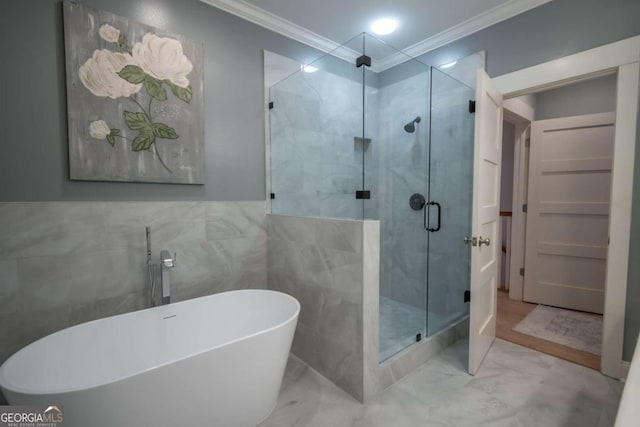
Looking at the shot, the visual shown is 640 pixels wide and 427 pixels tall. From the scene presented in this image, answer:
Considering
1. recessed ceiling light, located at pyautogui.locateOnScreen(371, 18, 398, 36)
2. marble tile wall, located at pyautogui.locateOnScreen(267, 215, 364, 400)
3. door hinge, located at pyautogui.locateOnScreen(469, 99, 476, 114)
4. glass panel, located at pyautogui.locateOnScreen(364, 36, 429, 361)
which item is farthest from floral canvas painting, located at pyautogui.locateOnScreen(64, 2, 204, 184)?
door hinge, located at pyautogui.locateOnScreen(469, 99, 476, 114)

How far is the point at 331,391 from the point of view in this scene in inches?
67.9

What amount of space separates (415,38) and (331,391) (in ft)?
9.56

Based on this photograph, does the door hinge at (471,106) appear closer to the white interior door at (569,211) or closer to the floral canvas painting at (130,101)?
the white interior door at (569,211)

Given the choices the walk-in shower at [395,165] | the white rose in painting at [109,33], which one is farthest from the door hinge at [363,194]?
the white rose in painting at [109,33]

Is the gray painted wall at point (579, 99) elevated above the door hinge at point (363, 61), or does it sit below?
above

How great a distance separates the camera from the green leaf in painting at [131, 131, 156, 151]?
1746 mm

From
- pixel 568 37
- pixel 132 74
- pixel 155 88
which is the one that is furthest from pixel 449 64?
pixel 132 74

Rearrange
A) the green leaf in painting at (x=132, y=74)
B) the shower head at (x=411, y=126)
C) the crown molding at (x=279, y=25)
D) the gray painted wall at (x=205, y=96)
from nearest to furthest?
the gray painted wall at (x=205, y=96) < the green leaf in painting at (x=132, y=74) < the crown molding at (x=279, y=25) < the shower head at (x=411, y=126)

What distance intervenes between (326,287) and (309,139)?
1192mm

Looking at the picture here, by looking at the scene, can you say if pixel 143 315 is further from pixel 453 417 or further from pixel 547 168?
pixel 547 168

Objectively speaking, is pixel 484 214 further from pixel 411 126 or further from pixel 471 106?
pixel 411 126

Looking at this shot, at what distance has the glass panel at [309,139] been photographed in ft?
7.20

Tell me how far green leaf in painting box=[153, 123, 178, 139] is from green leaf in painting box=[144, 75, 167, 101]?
168 mm

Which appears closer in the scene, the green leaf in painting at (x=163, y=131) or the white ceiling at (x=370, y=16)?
the green leaf in painting at (x=163, y=131)
